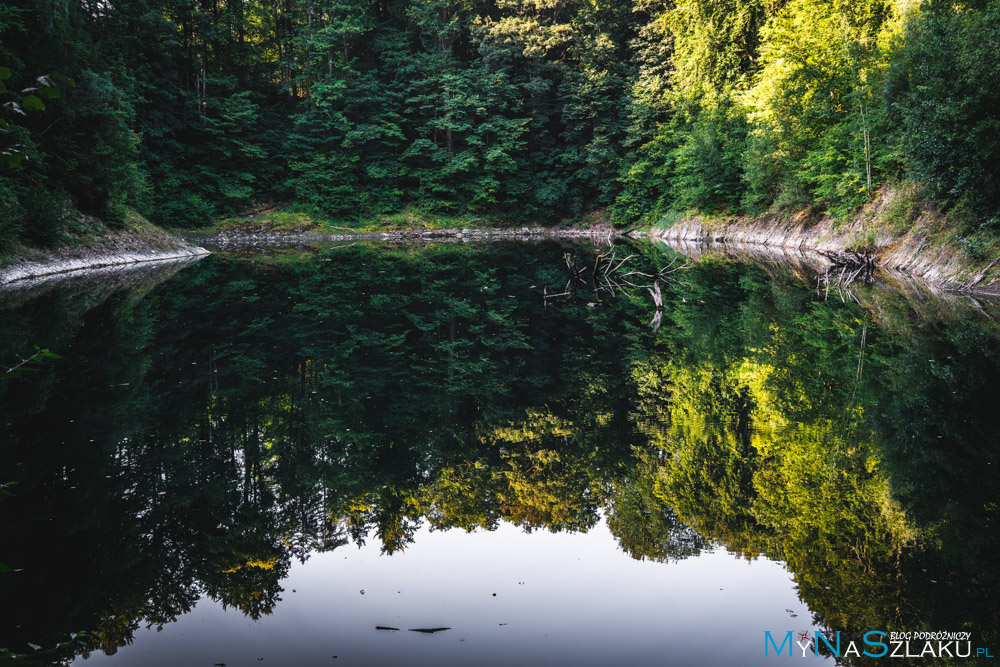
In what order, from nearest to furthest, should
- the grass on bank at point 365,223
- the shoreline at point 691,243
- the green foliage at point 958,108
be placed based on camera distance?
the green foliage at point 958,108
the shoreline at point 691,243
the grass on bank at point 365,223

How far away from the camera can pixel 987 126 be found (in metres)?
14.0

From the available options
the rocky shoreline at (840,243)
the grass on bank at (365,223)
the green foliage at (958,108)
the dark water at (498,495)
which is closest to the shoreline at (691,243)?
the rocky shoreline at (840,243)

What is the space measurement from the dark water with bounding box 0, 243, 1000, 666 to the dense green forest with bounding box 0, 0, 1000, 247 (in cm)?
1608

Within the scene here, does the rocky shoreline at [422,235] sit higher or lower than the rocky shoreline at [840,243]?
higher

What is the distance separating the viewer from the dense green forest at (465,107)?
77.5ft

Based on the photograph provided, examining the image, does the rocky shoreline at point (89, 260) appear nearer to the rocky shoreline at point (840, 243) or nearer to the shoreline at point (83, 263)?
the shoreline at point (83, 263)

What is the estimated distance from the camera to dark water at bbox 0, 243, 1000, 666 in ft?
11.5

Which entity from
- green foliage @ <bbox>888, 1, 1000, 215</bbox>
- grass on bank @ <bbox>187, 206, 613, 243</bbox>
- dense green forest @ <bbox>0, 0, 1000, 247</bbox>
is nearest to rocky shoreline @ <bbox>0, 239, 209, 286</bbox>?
dense green forest @ <bbox>0, 0, 1000, 247</bbox>

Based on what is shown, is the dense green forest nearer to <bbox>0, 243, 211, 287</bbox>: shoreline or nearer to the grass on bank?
the grass on bank

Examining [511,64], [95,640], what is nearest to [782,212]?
[511,64]

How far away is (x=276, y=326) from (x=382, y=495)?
A: 8.35 metres

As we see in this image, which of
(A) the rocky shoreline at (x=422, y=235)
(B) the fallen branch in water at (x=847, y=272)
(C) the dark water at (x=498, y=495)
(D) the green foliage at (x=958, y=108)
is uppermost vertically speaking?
(A) the rocky shoreline at (x=422, y=235)

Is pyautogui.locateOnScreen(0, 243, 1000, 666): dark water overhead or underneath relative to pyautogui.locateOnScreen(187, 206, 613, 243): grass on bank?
underneath

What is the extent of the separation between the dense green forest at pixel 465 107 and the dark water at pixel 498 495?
16.1 metres
